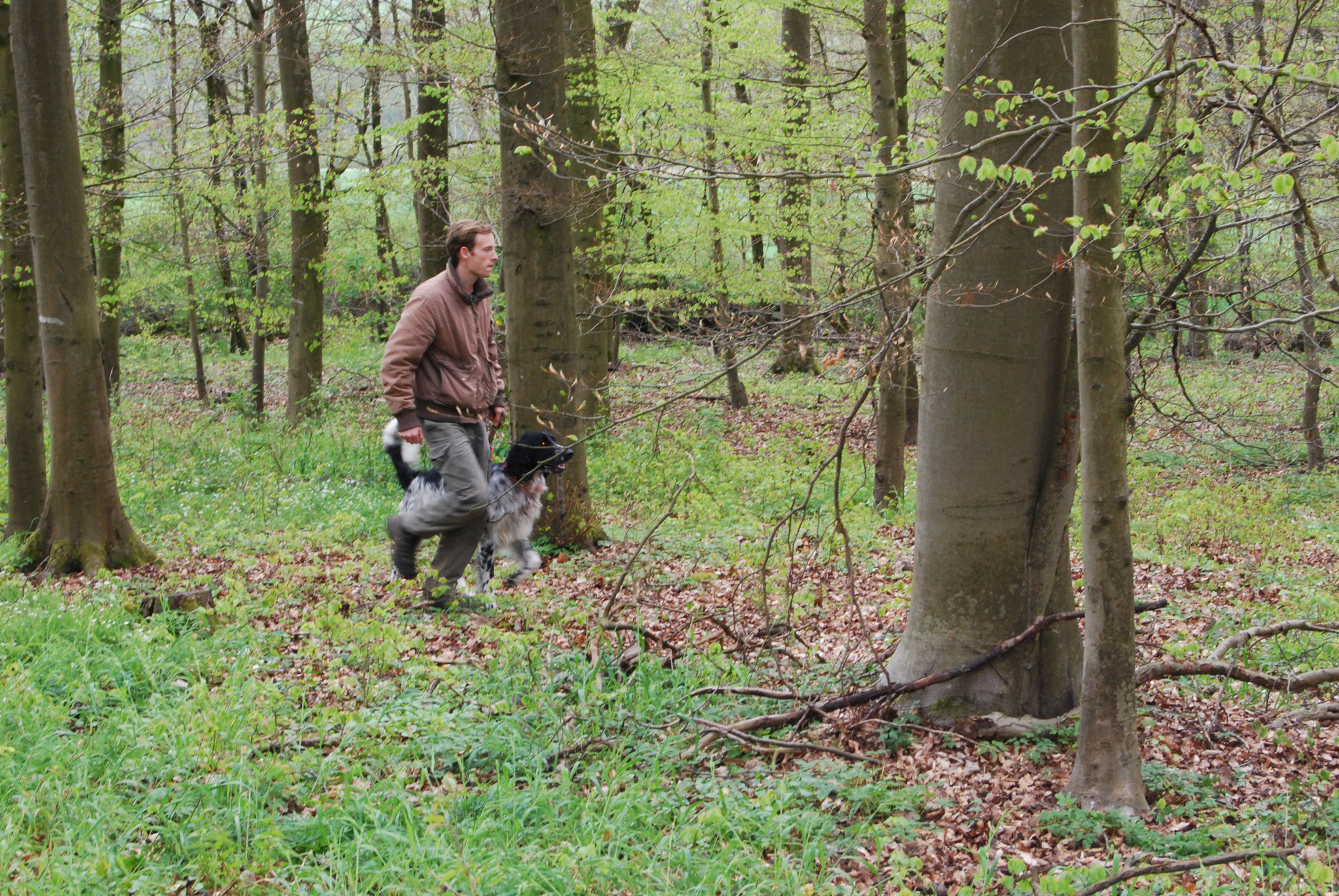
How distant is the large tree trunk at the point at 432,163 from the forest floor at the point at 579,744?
7.10m

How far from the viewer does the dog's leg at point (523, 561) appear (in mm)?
6301

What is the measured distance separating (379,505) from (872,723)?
6112mm

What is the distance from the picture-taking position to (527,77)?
24.6ft

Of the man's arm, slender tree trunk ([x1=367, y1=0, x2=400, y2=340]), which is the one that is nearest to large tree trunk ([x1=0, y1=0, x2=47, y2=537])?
the man's arm

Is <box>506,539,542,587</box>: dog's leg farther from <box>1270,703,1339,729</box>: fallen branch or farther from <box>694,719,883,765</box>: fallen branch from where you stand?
<box>1270,703,1339,729</box>: fallen branch

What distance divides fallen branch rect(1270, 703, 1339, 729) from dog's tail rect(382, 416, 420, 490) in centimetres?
450

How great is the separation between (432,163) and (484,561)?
8059 millimetres

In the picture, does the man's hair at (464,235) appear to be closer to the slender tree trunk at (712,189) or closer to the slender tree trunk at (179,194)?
the slender tree trunk at (179,194)

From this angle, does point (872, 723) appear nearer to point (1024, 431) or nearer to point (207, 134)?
point (1024, 431)

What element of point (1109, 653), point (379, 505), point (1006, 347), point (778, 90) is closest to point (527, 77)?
point (379, 505)

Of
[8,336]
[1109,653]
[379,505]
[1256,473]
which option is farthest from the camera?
[1256,473]

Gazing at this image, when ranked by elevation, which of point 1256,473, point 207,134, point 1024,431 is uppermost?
point 207,134

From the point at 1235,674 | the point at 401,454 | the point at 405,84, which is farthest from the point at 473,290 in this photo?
the point at 405,84

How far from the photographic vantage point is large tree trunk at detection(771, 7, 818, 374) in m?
11.2
